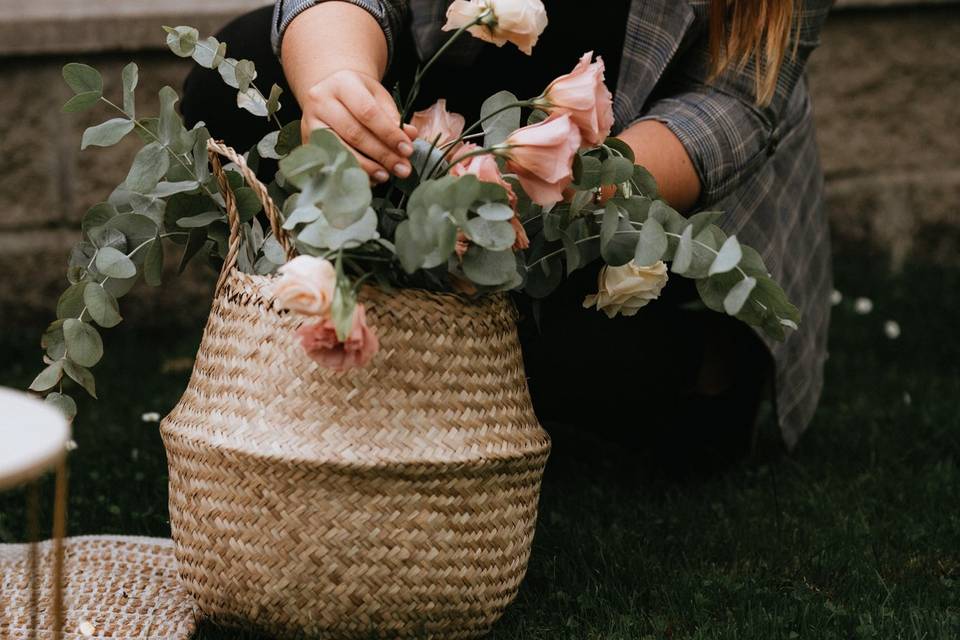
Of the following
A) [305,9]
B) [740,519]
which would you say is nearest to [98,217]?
[305,9]

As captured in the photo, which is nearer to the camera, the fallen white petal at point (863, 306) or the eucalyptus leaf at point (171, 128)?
the eucalyptus leaf at point (171, 128)

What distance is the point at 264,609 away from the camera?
1.08 meters

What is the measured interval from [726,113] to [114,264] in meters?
0.72

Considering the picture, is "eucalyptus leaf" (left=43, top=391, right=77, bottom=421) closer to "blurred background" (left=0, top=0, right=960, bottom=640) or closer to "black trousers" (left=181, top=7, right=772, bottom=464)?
"blurred background" (left=0, top=0, right=960, bottom=640)

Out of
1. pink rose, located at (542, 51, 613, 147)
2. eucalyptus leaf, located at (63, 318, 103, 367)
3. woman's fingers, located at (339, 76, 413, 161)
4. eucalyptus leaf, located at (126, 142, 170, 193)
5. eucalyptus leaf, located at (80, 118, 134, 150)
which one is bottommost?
eucalyptus leaf, located at (63, 318, 103, 367)

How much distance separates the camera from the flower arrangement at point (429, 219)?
37.8 inches

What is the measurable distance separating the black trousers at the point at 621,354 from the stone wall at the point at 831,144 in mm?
946

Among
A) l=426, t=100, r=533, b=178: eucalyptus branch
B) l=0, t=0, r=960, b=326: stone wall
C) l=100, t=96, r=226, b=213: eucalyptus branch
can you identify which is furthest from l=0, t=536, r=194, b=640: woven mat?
l=0, t=0, r=960, b=326: stone wall

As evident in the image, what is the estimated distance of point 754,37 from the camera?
1355 millimetres

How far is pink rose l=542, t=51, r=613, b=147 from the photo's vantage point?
40.6 inches

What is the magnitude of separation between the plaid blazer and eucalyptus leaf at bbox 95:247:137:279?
322 mm

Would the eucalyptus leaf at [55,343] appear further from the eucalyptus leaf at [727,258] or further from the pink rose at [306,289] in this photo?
the eucalyptus leaf at [727,258]

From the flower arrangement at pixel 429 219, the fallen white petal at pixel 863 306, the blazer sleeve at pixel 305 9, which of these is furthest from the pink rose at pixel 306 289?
the fallen white petal at pixel 863 306

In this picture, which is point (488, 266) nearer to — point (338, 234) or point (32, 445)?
point (338, 234)
